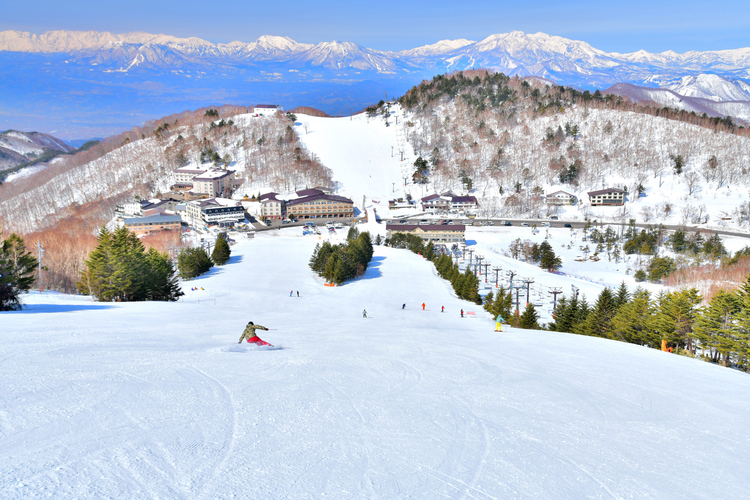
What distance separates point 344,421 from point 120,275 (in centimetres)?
2190

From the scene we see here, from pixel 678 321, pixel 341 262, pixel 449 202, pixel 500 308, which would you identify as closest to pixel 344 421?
pixel 678 321

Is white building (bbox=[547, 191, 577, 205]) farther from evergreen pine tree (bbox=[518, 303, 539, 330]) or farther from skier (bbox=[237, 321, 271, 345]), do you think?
skier (bbox=[237, 321, 271, 345])

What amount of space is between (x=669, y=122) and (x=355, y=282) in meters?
102

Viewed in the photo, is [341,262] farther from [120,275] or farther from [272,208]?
[272,208]

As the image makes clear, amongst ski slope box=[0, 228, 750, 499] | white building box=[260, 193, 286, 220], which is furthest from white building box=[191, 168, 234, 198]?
ski slope box=[0, 228, 750, 499]

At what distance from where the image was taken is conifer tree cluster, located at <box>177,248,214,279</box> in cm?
3778

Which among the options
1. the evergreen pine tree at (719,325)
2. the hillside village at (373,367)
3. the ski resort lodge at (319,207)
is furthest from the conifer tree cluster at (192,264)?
the ski resort lodge at (319,207)

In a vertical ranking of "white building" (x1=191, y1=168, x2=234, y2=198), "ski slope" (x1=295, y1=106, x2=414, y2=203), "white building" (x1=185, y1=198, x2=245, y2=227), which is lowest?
"white building" (x1=185, y1=198, x2=245, y2=227)

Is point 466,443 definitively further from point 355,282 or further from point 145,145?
point 145,145

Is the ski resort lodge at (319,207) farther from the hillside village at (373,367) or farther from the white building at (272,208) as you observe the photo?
the hillside village at (373,367)

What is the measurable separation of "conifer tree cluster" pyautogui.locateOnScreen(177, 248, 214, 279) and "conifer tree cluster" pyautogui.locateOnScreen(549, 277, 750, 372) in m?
31.6

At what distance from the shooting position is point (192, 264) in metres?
37.9

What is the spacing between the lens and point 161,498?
3.54 m

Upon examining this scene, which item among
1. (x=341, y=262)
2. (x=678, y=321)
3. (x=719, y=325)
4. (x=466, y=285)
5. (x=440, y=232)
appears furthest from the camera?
(x=440, y=232)
